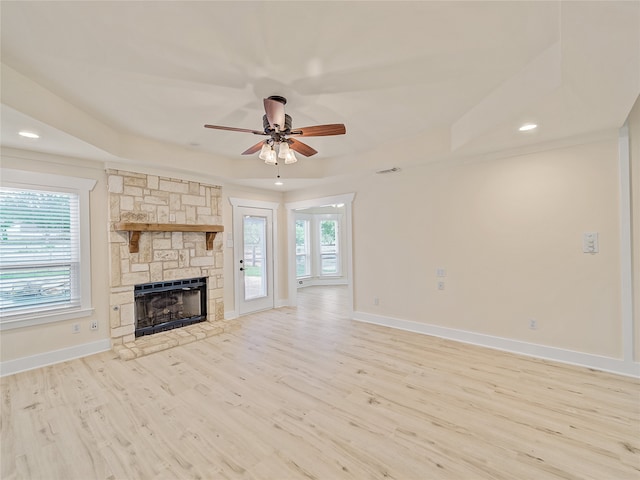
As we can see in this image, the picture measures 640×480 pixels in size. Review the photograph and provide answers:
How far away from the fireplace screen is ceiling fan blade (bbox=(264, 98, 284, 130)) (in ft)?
10.7

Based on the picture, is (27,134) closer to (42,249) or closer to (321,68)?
(42,249)

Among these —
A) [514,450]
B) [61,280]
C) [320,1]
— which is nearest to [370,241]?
[514,450]

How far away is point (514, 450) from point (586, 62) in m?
2.57

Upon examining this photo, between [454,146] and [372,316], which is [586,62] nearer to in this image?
[454,146]

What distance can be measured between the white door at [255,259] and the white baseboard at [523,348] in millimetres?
2479

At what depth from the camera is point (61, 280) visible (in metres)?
3.62

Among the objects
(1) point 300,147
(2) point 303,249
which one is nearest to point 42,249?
(1) point 300,147

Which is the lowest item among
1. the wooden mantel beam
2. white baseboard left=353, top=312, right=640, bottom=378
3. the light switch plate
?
white baseboard left=353, top=312, right=640, bottom=378

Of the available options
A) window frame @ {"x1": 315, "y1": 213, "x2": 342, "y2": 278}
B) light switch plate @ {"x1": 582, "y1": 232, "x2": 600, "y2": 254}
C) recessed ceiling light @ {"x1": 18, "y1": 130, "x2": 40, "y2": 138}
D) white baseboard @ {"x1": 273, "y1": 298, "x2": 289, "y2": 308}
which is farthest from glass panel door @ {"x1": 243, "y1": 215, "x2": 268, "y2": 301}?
light switch plate @ {"x1": 582, "y1": 232, "x2": 600, "y2": 254}

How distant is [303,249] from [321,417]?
6.76 m

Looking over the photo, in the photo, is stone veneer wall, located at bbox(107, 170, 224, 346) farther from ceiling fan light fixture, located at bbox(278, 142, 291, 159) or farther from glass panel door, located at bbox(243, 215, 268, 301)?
ceiling fan light fixture, located at bbox(278, 142, 291, 159)

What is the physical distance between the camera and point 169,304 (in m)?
4.64

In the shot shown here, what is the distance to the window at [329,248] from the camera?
30.2 ft

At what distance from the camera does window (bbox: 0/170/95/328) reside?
3268mm
